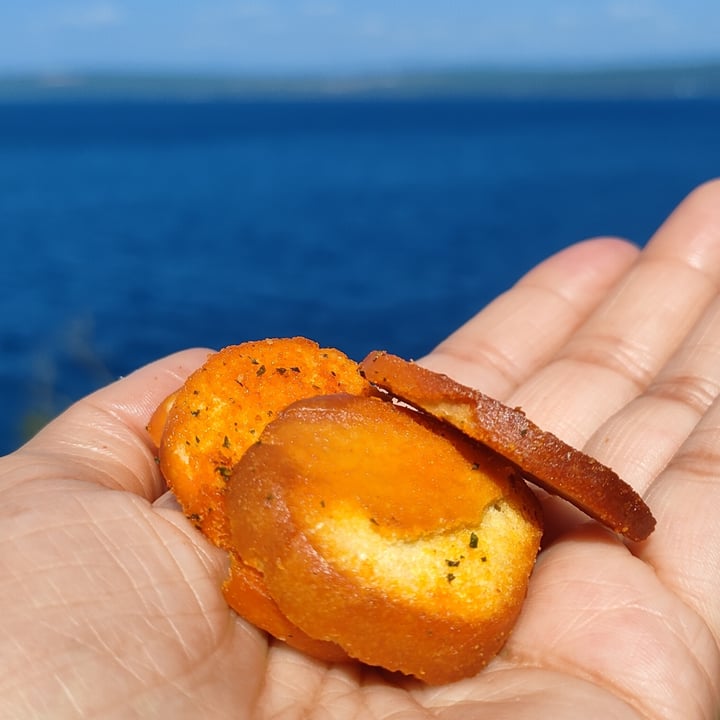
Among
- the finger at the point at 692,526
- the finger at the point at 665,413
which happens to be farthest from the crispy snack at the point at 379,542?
the finger at the point at 665,413

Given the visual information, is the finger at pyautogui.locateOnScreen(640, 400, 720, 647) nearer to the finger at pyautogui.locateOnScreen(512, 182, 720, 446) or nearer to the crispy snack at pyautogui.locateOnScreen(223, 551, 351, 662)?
the finger at pyautogui.locateOnScreen(512, 182, 720, 446)

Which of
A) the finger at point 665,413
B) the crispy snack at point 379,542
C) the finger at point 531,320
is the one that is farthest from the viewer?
the finger at point 531,320

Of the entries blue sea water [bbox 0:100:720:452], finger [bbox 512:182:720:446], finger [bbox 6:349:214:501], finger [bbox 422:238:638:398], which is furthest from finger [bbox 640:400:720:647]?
blue sea water [bbox 0:100:720:452]

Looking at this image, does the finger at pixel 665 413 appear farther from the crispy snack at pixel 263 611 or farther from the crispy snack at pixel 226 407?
the crispy snack at pixel 263 611

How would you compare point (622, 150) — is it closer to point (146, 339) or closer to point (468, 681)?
point (146, 339)

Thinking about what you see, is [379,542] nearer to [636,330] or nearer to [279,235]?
[636,330]

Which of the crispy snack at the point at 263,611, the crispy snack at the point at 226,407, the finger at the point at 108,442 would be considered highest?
the crispy snack at the point at 226,407

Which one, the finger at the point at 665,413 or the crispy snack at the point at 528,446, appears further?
the finger at the point at 665,413
